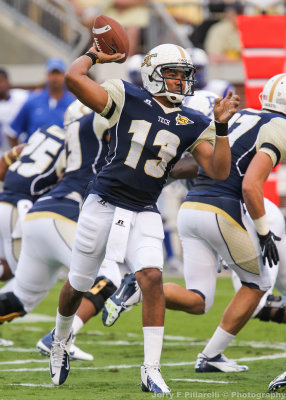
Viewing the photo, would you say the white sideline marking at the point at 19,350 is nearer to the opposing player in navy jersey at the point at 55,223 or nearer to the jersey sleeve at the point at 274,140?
the opposing player in navy jersey at the point at 55,223

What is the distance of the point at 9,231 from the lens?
6770 millimetres

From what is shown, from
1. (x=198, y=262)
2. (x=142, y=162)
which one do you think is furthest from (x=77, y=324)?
(x=142, y=162)

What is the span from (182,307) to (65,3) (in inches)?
371

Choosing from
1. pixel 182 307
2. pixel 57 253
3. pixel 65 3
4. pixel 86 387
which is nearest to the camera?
pixel 86 387

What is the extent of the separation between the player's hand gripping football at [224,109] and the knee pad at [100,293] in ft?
5.81

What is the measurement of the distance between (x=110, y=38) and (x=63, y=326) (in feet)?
4.81

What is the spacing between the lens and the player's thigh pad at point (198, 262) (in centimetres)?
551

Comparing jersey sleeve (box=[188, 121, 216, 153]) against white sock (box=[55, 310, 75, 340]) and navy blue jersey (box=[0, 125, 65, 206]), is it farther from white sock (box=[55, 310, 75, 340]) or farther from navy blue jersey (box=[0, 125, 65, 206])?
navy blue jersey (box=[0, 125, 65, 206])

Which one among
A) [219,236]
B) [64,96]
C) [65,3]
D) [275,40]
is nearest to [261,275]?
[219,236]

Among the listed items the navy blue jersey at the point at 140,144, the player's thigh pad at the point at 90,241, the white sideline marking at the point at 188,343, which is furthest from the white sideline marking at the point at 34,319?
the navy blue jersey at the point at 140,144

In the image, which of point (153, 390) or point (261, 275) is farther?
point (261, 275)

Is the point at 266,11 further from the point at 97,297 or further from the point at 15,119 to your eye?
the point at 97,297

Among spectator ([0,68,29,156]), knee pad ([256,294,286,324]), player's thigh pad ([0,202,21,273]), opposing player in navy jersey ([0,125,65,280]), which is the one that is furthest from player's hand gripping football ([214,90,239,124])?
spectator ([0,68,29,156])

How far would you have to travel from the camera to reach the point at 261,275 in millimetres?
5387
